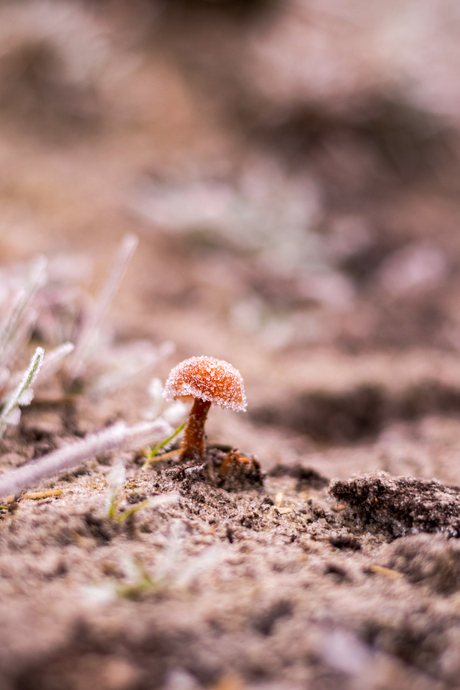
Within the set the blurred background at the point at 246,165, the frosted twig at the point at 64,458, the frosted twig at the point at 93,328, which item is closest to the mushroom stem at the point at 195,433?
the frosted twig at the point at 64,458

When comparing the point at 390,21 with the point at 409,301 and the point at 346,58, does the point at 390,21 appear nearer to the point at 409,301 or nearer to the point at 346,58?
the point at 346,58

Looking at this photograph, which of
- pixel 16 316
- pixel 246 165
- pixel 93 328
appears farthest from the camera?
pixel 246 165

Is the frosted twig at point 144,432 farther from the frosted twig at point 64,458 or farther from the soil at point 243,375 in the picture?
the soil at point 243,375

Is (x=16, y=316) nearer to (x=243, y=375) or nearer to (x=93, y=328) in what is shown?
(x=93, y=328)

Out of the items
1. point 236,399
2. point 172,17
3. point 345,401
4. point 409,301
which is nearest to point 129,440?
point 236,399

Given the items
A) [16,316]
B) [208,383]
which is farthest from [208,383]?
[16,316]

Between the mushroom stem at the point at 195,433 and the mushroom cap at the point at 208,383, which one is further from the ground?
the mushroom cap at the point at 208,383

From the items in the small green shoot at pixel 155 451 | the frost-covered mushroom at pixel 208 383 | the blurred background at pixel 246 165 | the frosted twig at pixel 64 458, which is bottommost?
the frosted twig at pixel 64 458
